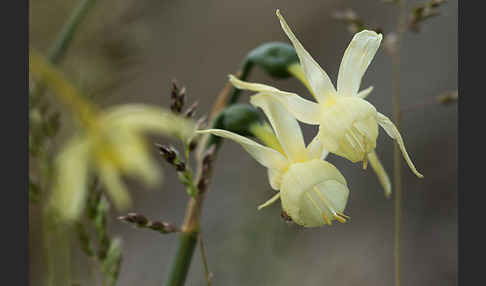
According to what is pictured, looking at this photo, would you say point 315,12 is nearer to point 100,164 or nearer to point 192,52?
point 192,52

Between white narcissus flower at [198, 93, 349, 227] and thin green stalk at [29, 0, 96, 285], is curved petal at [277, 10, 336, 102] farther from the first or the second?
thin green stalk at [29, 0, 96, 285]

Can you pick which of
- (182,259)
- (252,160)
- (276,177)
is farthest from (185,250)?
(252,160)

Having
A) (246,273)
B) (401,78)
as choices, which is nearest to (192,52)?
(401,78)

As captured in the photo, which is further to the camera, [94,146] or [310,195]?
[94,146]

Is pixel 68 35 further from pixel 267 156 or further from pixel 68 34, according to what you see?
pixel 267 156

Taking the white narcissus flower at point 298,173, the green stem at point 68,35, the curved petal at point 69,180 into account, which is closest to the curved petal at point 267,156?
the white narcissus flower at point 298,173
